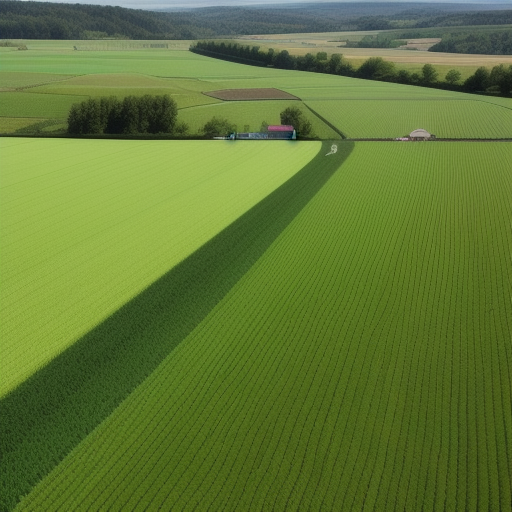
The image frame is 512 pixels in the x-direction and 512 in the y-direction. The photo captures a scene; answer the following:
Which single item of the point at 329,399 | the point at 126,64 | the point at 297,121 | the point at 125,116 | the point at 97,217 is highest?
the point at 329,399

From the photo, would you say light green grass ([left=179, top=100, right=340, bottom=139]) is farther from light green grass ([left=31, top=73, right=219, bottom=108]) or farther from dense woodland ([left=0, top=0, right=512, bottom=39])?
dense woodland ([left=0, top=0, right=512, bottom=39])

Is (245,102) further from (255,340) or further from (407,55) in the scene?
(255,340)

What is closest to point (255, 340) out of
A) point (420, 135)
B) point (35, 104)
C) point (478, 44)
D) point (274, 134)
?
point (274, 134)

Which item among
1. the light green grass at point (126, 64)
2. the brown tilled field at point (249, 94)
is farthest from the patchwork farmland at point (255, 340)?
the light green grass at point (126, 64)

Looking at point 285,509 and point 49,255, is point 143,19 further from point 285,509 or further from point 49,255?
point 285,509

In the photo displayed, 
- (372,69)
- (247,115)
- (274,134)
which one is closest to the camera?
(274,134)

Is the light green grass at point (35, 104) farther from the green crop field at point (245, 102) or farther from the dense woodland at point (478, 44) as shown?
the dense woodland at point (478, 44)
